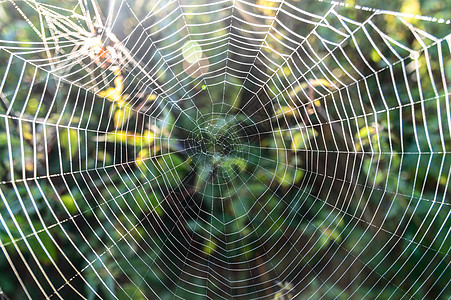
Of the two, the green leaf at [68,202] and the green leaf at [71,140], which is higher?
the green leaf at [71,140]

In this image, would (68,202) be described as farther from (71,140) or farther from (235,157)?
(235,157)

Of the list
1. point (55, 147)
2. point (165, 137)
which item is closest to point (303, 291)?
point (165, 137)

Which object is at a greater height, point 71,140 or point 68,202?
point 71,140

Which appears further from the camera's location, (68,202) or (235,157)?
(235,157)

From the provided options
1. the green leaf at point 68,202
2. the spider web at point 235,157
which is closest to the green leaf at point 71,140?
the spider web at point 235,157

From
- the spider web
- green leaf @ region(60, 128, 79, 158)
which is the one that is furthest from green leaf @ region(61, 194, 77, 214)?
green leaf @ region(60, 128, 79, 158)

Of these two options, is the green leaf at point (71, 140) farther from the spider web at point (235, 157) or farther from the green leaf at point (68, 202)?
the green leaf at point (68, 202)

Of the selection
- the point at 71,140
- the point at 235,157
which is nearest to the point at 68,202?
the point at 71,140

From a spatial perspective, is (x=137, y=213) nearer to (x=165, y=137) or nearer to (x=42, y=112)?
(x=165, y=137)
